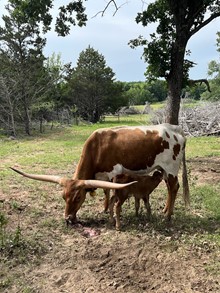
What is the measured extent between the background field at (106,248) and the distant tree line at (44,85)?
5.31 meters

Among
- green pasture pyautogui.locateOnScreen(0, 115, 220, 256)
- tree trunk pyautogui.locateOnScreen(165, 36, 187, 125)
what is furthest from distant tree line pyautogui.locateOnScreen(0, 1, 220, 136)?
green pasture pyautogui.locateOnScreen(0, 115, 220, 256)

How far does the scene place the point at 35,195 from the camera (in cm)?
773

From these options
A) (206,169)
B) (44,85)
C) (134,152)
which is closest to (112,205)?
(134,152)

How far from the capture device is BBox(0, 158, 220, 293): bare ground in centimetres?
404

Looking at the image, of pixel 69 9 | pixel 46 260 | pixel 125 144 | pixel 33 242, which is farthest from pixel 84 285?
pixel 69 9

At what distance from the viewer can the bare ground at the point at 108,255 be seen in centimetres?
404


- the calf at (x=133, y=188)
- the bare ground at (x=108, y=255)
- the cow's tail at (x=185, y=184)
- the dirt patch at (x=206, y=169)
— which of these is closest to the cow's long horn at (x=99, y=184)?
the calf at (x=133, y=188)

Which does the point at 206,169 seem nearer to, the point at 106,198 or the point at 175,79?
the point at 175,79

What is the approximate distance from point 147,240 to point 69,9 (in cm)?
852

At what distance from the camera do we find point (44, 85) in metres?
27.5

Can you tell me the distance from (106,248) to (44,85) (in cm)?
2385

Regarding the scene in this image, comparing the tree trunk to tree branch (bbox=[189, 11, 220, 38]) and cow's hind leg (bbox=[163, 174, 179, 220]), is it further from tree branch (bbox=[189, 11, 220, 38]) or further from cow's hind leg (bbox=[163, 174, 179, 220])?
cow's hind leg (bbox=[163, 174, 179, 220])

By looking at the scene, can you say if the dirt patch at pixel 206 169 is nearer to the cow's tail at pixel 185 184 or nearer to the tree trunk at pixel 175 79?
the tree trunk at pixel 175 79

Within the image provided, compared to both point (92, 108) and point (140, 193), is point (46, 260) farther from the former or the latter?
point (92, 108)
